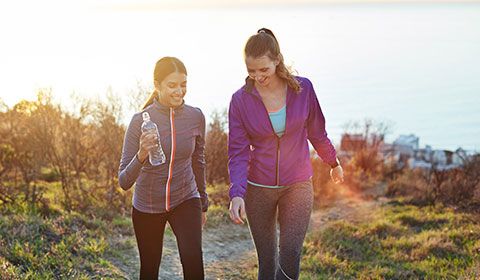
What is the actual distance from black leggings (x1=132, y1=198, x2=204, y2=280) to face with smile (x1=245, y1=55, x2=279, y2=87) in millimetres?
931

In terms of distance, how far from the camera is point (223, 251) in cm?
789

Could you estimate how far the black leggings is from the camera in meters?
4.14

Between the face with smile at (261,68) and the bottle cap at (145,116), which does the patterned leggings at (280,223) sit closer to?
the face with smile at (261,68)

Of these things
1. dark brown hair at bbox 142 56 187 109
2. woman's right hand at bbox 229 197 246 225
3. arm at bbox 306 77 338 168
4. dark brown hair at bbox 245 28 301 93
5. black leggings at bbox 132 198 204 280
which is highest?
dark brown hair at bbox 245 28 301 93

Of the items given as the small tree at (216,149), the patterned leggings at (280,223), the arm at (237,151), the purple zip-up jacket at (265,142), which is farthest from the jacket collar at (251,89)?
the small tree at (216,149)

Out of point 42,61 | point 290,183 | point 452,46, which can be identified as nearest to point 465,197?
point 290,183

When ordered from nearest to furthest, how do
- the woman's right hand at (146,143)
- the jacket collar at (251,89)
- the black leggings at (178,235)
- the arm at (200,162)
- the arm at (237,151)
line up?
the woman's right hand at (146,143)
the black leggings at (178,235)
the arm at (237,151)
the jacket collar at (251,89)
the arm at (200,162)

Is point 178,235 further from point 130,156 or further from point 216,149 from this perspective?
point 216,149

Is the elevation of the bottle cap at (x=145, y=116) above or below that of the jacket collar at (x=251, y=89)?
below

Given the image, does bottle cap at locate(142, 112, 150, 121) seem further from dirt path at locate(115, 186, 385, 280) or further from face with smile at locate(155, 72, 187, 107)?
dirt path at locate(115, 186, 385, 280)

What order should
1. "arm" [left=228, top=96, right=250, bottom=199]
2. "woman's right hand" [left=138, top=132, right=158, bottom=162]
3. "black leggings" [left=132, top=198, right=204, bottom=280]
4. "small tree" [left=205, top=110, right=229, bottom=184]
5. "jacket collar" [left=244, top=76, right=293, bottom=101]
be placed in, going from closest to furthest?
"woman's right hand" [left=138, top=132, right=158, bottom=162] → "black leggings" [left=132, top=198, right=204, bottom=280] → "arm" [left=228, top=96, right=250, bottom=199] → "jacket collar" [left=244, top=76, right=293, bottom=101] → "small tree" [left=205, top=110, right=229, bottom=184]

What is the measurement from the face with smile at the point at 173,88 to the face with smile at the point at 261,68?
44cm

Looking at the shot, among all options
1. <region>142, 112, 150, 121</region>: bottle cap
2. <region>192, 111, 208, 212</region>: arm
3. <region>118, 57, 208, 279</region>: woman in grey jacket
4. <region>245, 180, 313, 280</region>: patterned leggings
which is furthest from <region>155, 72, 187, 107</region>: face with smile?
<region>245, 180, 313, 280</region>: patterned leggings

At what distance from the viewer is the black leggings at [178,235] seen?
414cm
